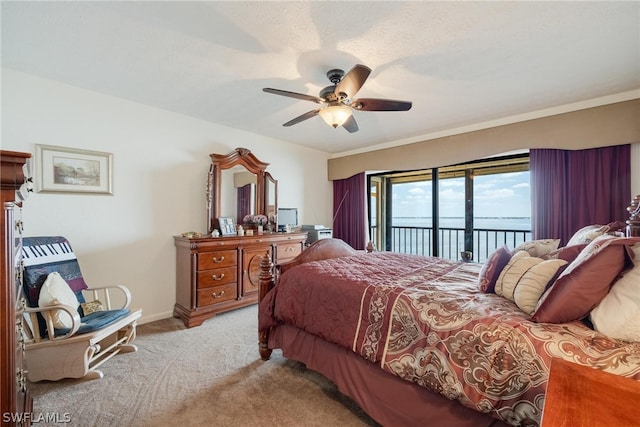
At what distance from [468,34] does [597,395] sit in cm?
202

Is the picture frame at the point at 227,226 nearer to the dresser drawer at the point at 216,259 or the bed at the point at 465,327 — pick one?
the dresser drawer at the point at 216,259

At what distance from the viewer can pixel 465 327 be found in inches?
48.1

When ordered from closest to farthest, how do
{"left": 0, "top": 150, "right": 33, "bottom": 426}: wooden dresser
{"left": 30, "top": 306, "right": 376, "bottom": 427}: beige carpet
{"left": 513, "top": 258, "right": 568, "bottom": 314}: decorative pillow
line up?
{"left": 0, "top": 150, "right": 33, "bottom": 426}: wooden dresser < {"left": 513, "top": 258, "right": 568, "bottom": 314}: decorative pillow < {"left": 30, "top": 306, "right": 376, "bottom": 427}: beige carpet

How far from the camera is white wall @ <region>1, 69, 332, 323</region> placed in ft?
7.86

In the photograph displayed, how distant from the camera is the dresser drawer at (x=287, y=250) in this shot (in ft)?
12.4

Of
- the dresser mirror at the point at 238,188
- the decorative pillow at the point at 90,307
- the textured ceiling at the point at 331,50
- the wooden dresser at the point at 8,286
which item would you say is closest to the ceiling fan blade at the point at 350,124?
the textured ceiling at the point at 331,50

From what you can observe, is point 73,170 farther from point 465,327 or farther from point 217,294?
point 465,327

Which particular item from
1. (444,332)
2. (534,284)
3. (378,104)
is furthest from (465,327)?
(378,104)

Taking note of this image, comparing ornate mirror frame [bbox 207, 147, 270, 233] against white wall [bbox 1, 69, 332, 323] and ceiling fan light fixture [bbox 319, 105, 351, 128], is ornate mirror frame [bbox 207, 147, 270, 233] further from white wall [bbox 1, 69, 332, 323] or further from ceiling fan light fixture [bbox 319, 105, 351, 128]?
ceiling fan light fixture [bbox 319, 105, 351, 128]

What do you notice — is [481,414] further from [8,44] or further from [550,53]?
[8,44]

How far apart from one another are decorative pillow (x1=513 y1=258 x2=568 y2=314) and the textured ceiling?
1480 millimetres

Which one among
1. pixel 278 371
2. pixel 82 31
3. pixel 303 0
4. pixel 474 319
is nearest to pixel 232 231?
pixel 278 371

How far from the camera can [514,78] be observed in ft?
7.68

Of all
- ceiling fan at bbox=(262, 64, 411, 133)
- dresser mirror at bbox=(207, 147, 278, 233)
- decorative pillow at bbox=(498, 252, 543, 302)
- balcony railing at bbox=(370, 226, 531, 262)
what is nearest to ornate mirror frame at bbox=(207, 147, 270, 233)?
dresser mirror at bbox=(207, 147, 278, 233)
